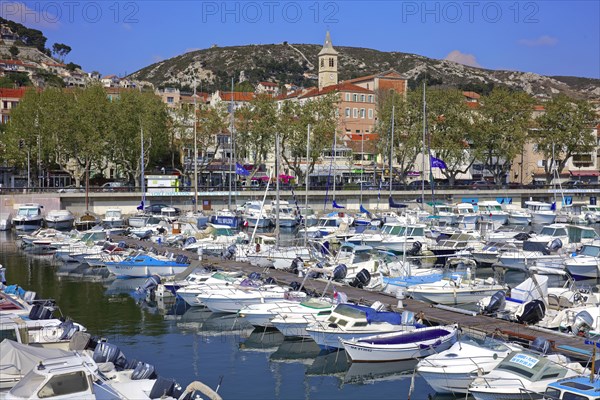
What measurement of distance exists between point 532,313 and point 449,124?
68.4 metres

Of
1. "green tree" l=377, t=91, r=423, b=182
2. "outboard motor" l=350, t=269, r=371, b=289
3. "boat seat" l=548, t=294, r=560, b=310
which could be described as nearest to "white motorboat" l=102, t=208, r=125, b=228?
"outboard motor" l=350, t=269, r=371, b=289

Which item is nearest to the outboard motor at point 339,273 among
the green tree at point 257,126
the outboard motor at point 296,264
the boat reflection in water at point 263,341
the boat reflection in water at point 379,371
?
the outboard motor at point 296,264

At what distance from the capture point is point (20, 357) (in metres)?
17.9

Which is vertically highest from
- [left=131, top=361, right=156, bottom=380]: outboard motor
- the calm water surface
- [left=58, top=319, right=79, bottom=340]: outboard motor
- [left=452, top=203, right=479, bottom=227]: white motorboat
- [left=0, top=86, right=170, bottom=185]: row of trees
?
[left=0, top=86, right=170, bottom=185]: row of trees

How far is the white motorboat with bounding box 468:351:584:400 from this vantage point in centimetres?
1845

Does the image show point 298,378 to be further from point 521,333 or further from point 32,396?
point 32,396

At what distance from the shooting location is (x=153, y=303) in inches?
1363

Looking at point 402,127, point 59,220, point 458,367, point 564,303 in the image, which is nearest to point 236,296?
point 458,367

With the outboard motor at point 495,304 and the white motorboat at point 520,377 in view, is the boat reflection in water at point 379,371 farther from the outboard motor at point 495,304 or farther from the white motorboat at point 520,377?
the outboard motor at point 495,304

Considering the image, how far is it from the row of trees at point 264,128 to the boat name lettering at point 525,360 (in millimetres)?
62667

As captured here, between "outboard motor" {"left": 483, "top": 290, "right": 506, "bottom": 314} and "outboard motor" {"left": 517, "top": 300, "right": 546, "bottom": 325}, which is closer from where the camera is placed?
"outboard motor" {"left": 517, "top": 300, "right": 546, "bottom": 325}

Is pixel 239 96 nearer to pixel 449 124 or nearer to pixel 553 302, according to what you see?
pixel 449 124

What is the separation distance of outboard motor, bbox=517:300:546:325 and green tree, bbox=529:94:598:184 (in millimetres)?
71971

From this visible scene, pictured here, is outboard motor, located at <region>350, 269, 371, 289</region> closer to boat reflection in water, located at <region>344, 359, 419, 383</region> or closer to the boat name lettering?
boat reflection in water, located at <region>344, 359, 419, 383</region>
